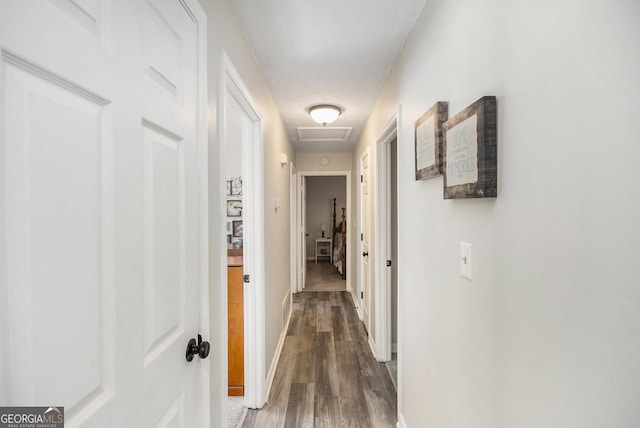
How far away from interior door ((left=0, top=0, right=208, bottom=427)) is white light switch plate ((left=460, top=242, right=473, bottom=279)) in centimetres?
96

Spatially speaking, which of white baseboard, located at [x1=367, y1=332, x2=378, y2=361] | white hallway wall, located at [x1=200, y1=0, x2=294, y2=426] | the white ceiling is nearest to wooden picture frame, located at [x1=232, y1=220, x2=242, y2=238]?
white hallway wall, located at [x1=200, y1=0, x2=294, y2=426]

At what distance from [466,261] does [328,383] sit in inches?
72.5

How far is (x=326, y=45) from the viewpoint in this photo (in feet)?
6.14

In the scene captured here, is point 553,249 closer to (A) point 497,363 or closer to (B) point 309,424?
(A) point 497,363

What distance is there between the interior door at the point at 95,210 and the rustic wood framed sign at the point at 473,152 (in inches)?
36.2

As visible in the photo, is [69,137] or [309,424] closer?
[69,137]

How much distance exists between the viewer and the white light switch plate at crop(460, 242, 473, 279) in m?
1.08

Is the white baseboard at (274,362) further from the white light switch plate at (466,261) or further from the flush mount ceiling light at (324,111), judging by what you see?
the flush mount ceiling light at (324,111)

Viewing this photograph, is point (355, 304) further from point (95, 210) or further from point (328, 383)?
point (95, 210)

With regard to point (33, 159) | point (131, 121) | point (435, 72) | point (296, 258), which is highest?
point (435, 72)

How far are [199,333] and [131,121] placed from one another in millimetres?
731

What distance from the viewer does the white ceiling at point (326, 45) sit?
1521 millimetres

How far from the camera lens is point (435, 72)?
4.57 ft

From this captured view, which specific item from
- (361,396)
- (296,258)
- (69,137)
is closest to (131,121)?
(69,137)
